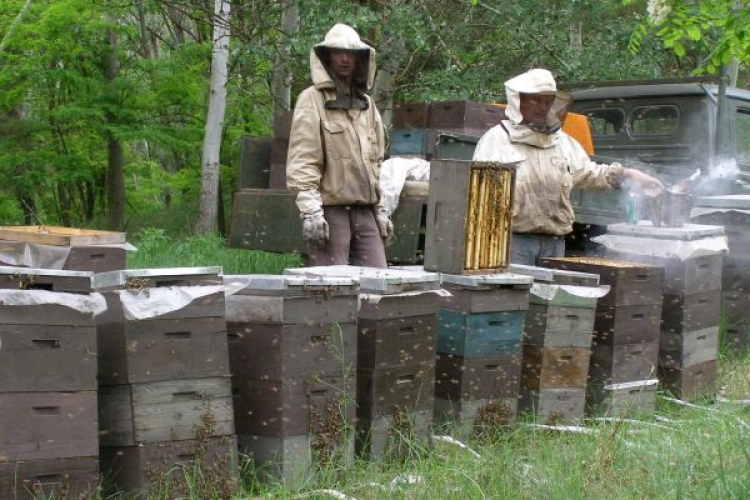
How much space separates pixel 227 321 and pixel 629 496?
175cm

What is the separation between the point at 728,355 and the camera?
7414 mm

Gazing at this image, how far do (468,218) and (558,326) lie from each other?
77 centimetres

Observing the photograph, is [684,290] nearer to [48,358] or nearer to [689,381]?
[689,381]

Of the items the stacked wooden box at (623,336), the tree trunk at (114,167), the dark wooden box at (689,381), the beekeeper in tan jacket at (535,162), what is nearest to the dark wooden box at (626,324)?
the stacked wooden box at (623,336)

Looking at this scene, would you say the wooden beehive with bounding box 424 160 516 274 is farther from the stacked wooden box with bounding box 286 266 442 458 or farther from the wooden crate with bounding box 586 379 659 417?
the wooden crate with bounding box 586 379 659 417

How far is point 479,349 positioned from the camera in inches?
195

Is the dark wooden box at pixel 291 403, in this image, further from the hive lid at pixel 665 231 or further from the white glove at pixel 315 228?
the hive lid at pixel 665 231

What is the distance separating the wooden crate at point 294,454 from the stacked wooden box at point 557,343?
4.85 ft

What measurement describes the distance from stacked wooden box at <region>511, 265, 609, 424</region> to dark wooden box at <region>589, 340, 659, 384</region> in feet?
1.06

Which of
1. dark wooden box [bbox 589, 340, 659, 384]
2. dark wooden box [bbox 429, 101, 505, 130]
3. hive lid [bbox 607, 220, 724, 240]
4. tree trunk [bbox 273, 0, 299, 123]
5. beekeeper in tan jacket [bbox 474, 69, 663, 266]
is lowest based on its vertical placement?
dark wooden box [bbox 589, 340, 659, 384]

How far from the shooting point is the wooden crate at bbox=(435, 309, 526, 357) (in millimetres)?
4926

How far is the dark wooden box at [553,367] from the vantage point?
535 centimetres

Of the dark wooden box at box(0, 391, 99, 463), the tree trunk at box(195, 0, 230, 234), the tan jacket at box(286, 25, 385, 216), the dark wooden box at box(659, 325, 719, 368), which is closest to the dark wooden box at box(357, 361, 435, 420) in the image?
the dark wooden box at box(0, 391, 99, 463)

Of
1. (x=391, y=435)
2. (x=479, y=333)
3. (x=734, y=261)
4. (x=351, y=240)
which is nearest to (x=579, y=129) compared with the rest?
(x=734, y=261)
